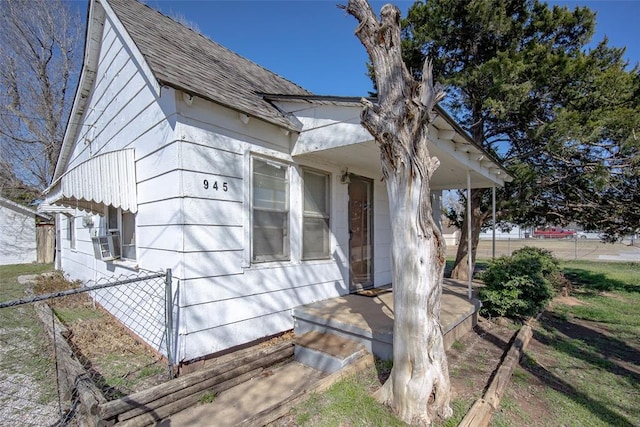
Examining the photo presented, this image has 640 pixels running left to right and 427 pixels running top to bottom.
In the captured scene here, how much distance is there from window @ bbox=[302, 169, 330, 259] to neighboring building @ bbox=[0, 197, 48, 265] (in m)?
16.5

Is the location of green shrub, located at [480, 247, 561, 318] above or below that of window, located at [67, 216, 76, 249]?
below

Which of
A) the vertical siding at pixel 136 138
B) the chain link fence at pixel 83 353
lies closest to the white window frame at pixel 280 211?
the vertical siding at pixel 136 138

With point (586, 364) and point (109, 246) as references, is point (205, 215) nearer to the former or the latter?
point (109, 246)

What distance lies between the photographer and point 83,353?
4066mm

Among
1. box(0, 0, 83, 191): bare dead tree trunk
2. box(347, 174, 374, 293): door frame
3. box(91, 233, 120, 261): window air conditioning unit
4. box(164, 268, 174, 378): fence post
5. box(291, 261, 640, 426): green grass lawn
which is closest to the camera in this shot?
box(291, 261, 640, 426): green grass lawn

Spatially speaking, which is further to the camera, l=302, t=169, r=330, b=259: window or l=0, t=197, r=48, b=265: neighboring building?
l=0, t=197, r=48, b=265: neighboring building

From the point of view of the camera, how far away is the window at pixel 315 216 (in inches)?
198

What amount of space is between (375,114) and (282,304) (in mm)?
3008

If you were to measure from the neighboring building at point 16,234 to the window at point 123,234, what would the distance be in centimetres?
1367

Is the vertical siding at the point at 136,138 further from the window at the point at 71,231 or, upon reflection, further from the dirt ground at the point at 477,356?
the dirt ground at the point at 477,356

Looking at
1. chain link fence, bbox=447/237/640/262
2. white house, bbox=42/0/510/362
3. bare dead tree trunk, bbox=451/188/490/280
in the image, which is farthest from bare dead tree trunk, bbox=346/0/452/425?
chain link fence, bbox=447/237/640/262

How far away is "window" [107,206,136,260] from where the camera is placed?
4.83 metres

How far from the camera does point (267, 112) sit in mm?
4383

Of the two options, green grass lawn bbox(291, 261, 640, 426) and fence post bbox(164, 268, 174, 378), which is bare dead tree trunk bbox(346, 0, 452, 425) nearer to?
green grass lawn bbox(291, 261, 640, 426)
